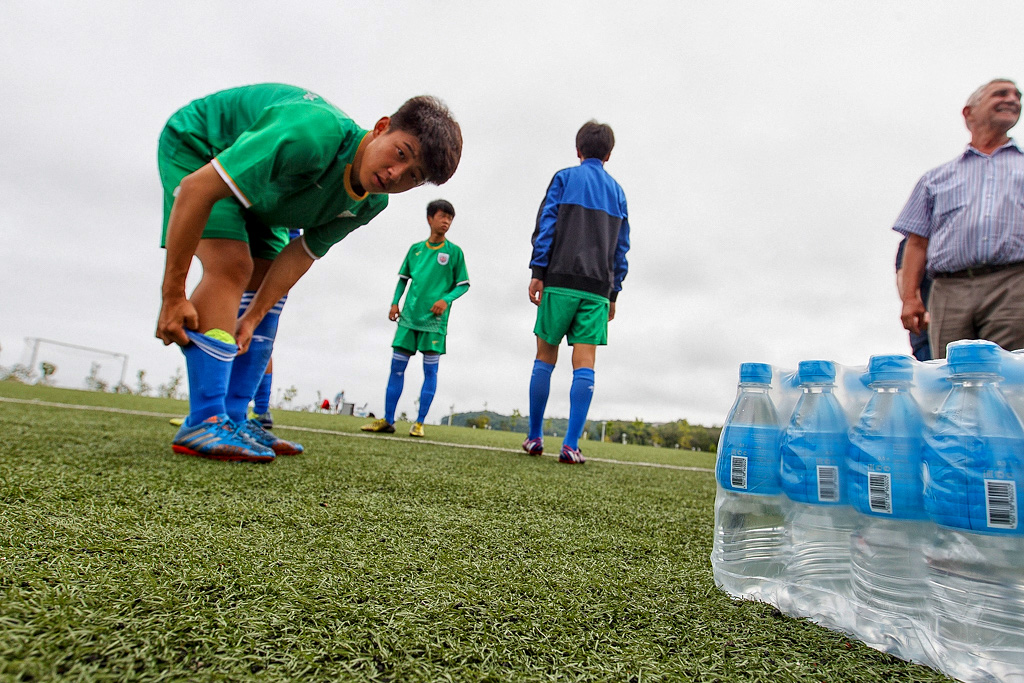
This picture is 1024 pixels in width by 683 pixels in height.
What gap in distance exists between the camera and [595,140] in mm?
3787

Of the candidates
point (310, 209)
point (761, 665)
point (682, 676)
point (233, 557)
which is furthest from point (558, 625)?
point (310, 209)

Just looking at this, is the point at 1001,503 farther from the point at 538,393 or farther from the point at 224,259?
the point at 538,393

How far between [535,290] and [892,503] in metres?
2.90

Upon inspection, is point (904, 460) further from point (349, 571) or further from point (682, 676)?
point (349, 571)

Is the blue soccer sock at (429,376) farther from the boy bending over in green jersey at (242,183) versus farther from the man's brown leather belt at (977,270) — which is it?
the man's brown leather belt at (977,270)

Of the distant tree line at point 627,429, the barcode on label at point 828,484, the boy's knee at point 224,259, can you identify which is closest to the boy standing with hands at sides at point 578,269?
the boy's knee at point 224,259

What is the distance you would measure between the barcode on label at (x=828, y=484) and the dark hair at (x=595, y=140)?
10.7ft

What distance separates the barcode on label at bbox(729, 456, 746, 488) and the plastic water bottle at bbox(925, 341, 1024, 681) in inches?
Answer: 11.8

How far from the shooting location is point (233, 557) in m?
0.88

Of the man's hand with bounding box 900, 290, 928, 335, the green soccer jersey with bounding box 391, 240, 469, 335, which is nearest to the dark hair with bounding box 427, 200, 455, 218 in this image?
the green soccer jersey with bounding box 391, 240, 469, 335

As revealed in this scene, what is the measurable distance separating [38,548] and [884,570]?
4.63 ft

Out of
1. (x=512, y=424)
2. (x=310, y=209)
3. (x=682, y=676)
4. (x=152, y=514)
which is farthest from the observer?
(x=512, y=424)

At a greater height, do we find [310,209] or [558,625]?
[310,209]

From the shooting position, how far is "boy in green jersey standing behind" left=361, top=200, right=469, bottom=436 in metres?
4.74
